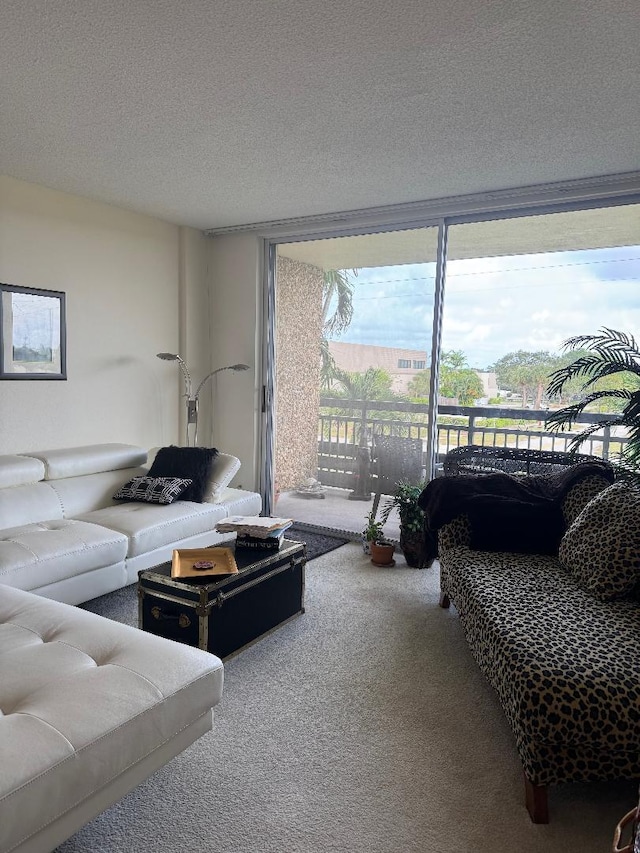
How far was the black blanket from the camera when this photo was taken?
288 cm

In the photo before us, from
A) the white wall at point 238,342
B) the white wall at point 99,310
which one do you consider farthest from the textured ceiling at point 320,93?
the white wall at point 238,342

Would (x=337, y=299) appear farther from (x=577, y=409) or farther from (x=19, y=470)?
(x=19, y=470)

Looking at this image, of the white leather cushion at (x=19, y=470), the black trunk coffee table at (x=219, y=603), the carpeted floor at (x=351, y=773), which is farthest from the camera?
the white leather cushion at (x=19, y=470)

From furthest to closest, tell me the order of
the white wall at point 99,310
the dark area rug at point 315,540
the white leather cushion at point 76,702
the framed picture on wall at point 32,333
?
1. the dark area rug at point 315,540
2. the white wall at point 99,310
3. the framed picture on wall at point 32,333
4. the white leather cushion at point 76,702

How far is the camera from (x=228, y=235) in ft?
16.3

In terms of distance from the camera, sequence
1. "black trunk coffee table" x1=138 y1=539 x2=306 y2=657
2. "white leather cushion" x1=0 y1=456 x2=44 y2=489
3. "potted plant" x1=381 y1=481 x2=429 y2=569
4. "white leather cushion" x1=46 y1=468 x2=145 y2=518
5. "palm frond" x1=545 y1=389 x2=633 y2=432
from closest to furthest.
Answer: "black trunk coffee table" x1=138 y1=539 x2=306 y2=657, "palm frond" x1=545 y1=389 x2=633 y2=432, "white leather cushion" x1=0 y1=456 x2=44 y2=489, "white leather cushion" x1=46 y1=468 x2=145 y2=518, "potted plant" x1=381 y1=481 x2=429 y2=569

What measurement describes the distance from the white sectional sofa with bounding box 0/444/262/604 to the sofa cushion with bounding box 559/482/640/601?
7.19ft

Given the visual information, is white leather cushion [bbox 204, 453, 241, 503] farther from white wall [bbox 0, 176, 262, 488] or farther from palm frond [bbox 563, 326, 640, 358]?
palm frond [bbox 563, 326, 640, 358]

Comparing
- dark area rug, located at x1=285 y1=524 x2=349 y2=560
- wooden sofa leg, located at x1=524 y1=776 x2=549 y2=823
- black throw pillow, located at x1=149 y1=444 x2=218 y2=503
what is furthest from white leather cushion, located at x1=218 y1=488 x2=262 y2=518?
wooden sofa leg, located at x1=524 y1=776 x2=549 y2=823

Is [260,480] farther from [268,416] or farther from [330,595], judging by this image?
[330,595]

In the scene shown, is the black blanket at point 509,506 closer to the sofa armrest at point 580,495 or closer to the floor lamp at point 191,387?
the sofa armrest at point 580,495

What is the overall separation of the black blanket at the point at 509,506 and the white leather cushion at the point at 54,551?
175 centimetres

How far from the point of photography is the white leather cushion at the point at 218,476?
394 cm

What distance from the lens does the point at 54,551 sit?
281cm
